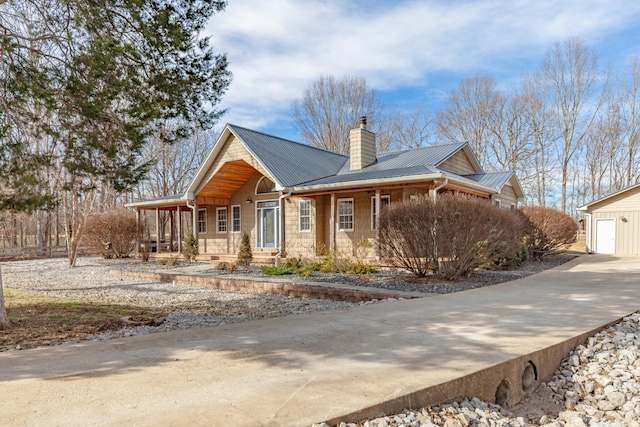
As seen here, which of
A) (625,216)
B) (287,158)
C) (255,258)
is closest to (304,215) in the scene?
(287,158)

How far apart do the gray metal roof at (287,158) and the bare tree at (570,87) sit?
2168cm

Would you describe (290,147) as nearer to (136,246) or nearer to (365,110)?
(136,246)

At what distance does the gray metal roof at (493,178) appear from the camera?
16502 mm

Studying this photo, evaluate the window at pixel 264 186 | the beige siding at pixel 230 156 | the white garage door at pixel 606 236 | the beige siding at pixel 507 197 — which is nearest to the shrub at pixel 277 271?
the beige siding at pixel 230 156

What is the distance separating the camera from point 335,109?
114 feet

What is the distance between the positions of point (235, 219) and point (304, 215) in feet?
13.0

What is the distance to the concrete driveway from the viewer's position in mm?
2705

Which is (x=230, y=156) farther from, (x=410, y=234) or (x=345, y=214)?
(x=410, y=234)

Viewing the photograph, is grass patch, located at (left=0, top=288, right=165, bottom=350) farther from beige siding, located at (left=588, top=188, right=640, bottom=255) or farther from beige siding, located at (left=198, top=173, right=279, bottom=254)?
beige siding, located at (left=588, top=188, right=640, bottom=255)

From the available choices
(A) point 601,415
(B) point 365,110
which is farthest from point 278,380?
(B) point 365,110

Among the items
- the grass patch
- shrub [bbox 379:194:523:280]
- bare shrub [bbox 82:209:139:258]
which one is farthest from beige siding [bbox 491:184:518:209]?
bare shrub [bbox 82:209:139:258]

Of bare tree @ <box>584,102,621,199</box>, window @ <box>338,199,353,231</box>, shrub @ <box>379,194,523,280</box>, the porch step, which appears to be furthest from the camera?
bare tree @ <box>584,102,621,199</box>

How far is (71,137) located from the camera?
610 centimetres

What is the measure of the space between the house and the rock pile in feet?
28.6
